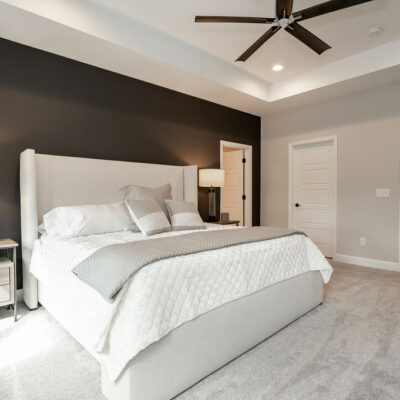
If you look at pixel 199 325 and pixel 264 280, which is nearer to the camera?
pixel 199 325

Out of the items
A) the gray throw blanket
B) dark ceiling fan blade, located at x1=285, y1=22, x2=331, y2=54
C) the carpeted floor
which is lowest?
the carpeted floor

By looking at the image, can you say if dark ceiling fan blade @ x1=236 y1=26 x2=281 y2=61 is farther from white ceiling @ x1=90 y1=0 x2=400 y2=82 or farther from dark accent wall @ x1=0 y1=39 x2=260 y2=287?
dark accent wall @ x1=0 y1=39 x2=260 y2=287

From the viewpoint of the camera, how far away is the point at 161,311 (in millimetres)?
1423

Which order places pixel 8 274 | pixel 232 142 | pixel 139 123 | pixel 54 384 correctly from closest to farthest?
pixel 54 384, pixel 8 274, pixel 139 123, pixel 232 142

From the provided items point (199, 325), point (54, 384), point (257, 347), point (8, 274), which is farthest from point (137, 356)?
point (8, 274)

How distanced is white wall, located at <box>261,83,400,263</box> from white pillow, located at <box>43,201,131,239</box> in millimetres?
3462

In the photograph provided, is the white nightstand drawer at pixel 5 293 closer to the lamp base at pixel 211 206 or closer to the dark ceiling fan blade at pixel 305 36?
the lamp base at pixel 211 206

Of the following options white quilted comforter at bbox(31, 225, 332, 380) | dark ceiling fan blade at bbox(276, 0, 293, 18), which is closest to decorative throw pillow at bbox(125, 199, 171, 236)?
white quilted comforter at bbox(31, 225, 332, 380)

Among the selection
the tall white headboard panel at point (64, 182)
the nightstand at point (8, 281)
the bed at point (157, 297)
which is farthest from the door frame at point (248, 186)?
the nightstand at point (8, 281)

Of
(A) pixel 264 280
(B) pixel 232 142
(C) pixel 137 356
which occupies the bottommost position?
(C) pixel 137 356

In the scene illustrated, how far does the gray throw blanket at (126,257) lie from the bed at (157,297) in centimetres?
5

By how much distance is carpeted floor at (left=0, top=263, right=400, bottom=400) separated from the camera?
5.03 ft

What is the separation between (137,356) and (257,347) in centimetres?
→ 99

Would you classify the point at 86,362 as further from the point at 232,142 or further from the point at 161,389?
the point at 232,142
